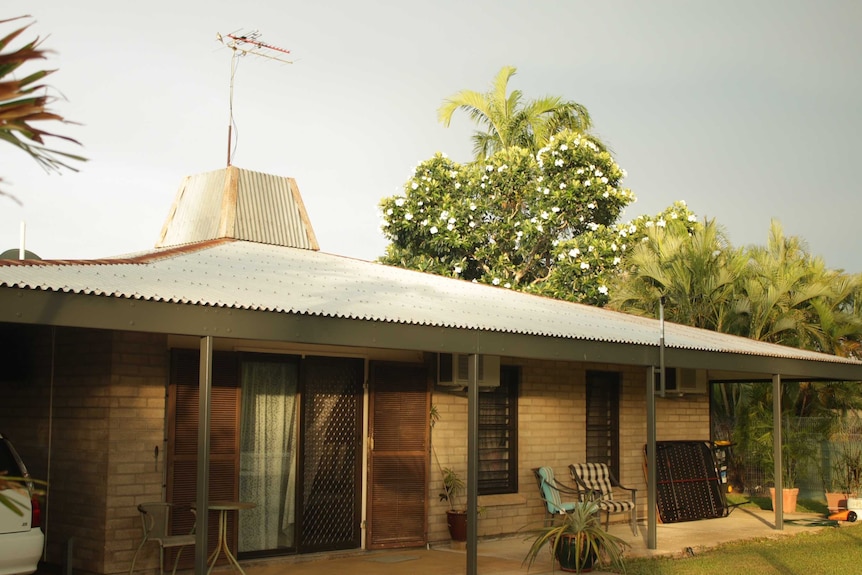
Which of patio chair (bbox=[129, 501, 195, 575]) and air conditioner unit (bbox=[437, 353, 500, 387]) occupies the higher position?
air conditioner unit (bbox=[437, 353, 500, 387])

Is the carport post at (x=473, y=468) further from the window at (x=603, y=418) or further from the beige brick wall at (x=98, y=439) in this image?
the window at (x=603, y=418)

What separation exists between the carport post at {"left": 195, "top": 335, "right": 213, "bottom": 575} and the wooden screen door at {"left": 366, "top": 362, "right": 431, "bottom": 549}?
13.1ft

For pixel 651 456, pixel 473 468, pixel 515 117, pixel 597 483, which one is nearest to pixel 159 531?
pixel 473 468

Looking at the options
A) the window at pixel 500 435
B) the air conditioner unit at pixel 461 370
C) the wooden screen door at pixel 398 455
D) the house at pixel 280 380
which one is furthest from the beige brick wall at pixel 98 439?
the window at pixel 500 435

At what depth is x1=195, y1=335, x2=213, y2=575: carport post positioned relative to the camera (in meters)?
7.44

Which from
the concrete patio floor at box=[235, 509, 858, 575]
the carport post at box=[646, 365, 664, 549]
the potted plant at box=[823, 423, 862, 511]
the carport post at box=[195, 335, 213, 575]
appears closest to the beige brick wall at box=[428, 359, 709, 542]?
the concrete patio floor at box=[235, 509, 858, 575]

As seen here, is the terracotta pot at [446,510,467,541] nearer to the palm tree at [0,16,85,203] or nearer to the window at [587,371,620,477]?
the window at [587,371,620,477]

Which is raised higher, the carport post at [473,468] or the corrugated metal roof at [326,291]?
the corrugated metal roof at [326,291]

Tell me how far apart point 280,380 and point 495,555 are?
3119 mm

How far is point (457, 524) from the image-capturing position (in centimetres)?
1189

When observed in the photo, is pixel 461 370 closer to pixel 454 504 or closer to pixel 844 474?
pixel 454 504

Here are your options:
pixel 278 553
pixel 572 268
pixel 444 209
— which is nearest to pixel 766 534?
pixel 278 553

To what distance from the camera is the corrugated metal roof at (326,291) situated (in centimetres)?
751

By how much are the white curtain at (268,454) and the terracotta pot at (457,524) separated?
212 cm
